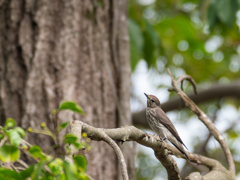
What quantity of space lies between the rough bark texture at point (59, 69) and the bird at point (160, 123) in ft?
1.63

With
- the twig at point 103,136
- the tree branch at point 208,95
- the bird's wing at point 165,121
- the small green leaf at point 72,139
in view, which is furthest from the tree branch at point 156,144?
the tree branch at point 208,95

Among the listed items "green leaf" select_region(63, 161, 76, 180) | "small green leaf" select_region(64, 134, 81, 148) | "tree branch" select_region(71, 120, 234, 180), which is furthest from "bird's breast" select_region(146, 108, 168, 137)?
"green leaf" select_region(63, 161, 76, 180)

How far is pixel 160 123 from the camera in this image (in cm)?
405

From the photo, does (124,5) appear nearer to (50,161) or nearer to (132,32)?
(132,32)

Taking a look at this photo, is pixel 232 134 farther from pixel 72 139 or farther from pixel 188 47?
pixel 72 139

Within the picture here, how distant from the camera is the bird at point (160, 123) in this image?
369cm

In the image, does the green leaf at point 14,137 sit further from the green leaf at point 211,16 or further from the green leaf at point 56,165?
the green leaf at point 211,16

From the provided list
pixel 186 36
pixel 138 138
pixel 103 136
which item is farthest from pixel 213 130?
pixel 186 36

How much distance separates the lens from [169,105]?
5.57m

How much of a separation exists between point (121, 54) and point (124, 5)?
2.54 ft

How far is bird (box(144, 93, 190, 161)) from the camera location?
369 cm

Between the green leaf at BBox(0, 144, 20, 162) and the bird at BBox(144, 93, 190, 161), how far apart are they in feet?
7.90

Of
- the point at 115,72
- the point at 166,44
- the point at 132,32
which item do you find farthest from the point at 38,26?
the point at 166,44

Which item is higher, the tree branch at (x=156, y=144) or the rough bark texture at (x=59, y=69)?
the rough bark texture at (x=59, y=69)
